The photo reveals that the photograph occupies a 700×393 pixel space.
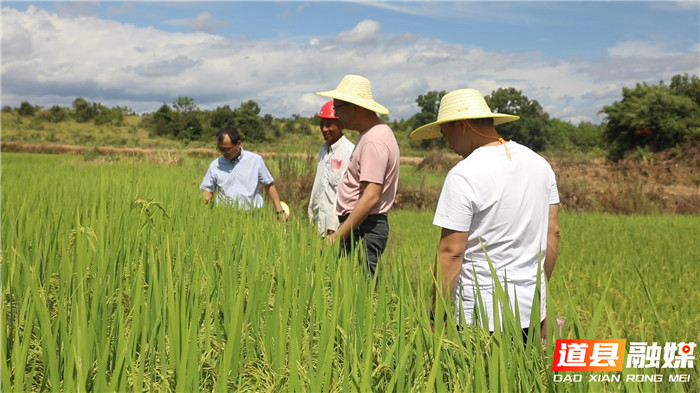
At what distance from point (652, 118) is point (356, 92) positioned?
20.4 meters

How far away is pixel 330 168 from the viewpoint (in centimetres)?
366

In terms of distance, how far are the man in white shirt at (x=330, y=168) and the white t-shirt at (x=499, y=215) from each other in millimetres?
1610

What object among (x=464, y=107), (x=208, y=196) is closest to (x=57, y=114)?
(x=208, y=196)

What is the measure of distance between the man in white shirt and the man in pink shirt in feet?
1.13

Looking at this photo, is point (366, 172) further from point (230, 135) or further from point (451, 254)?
point (230, 135)

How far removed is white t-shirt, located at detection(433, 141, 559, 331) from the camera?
1.92 m

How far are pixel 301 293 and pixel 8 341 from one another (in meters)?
0.83

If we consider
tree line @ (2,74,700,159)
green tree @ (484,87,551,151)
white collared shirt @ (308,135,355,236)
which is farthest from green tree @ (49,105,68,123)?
white collared shirt @ (308,135,355,236)

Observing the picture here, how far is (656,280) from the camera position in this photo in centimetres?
498

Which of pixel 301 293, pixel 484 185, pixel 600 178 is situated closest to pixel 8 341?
pixel 301 293

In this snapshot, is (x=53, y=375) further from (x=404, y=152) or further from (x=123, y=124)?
(x=123, y=124)

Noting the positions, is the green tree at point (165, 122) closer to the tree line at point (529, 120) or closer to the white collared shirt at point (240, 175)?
the tree line at point (529, 120)

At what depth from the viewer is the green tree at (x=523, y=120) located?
36.5 meters

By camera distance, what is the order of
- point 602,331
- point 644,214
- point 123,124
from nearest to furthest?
point 602,331
point 644,214
point 123,124
